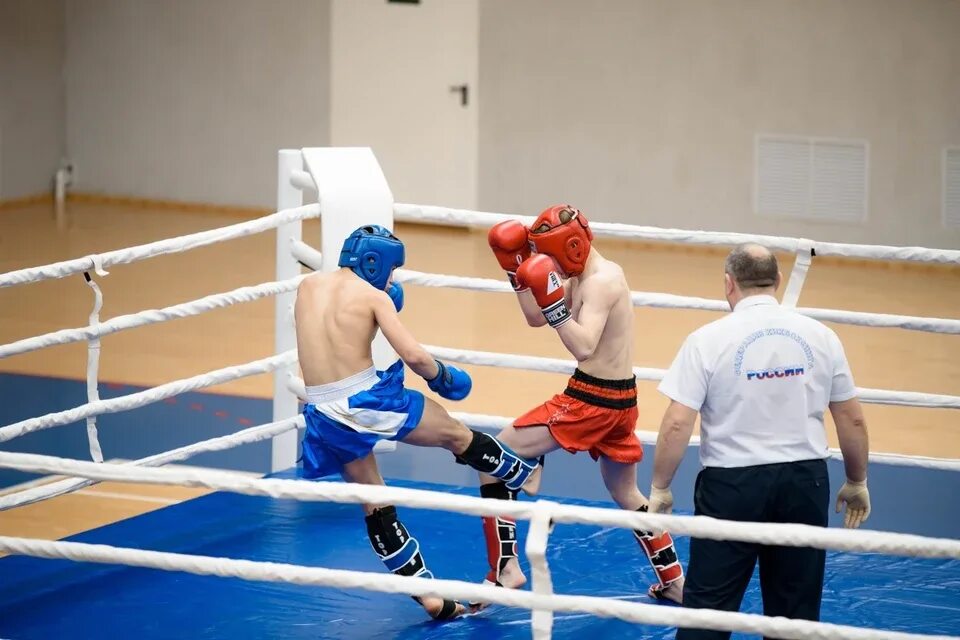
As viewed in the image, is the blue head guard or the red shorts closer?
the blue head guard

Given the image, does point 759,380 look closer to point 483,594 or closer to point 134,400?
point 483,594

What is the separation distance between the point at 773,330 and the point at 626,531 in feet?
4.96

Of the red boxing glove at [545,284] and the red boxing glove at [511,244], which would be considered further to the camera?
the red boxing glove at [511,244]

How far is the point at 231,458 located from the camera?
530cm

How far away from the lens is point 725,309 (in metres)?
4.17

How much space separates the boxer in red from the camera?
356 cm

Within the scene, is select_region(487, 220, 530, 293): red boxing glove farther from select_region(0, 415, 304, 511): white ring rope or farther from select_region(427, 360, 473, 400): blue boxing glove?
select_region(0, 415, 304, 511): white ring rope

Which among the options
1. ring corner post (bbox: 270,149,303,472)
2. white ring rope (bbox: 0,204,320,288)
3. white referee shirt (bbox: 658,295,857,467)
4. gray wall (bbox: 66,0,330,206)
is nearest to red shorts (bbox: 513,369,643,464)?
white referee shirt (bbox: 658,295,857,467)

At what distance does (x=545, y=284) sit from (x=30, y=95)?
26.2 feet

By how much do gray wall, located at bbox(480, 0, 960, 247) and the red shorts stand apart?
5.67 meters

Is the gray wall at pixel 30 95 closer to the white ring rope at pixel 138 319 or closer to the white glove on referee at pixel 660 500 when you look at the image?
the white ring rope at pixel 138 319

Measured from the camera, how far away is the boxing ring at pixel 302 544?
3344 millimetres

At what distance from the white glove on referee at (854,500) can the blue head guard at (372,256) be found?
1211mm

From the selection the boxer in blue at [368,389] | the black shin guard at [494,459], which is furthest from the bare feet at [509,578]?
the black shin guard at [494,459]
